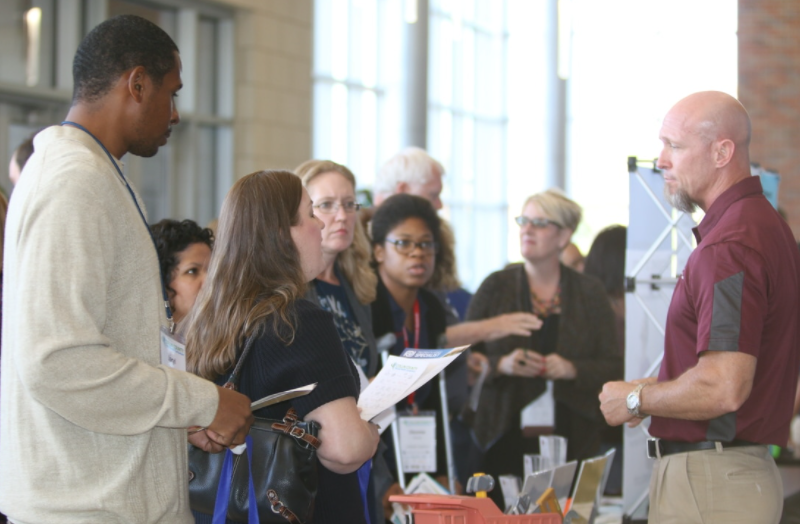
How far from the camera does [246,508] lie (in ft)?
5.68

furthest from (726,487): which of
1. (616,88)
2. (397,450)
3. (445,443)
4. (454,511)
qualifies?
(616,88)

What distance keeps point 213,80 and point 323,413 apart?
7.38 m

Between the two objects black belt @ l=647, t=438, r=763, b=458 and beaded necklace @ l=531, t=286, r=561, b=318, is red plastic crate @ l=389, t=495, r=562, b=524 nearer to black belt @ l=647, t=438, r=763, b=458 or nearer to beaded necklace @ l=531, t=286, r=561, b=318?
black belt @ l=647, t=438, r=763, b=458


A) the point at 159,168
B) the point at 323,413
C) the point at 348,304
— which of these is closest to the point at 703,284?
the point at 323,413

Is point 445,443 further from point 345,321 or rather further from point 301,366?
point 301,366

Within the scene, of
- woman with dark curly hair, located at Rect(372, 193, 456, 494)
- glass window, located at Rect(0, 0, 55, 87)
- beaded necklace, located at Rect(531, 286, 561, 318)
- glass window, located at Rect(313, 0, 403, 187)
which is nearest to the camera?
woman with dark curly hair, located at Rect(372, 193, 456, 494)

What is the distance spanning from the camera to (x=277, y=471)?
1.71 m

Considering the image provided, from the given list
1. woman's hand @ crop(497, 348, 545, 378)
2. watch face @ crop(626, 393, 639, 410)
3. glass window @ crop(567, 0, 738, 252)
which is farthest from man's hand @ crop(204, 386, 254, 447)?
glass window @ crop(567, 0, 738, 252)

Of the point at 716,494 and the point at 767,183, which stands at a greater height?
the point at 767,183

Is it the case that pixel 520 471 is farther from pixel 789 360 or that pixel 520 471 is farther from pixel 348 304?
pixel 789 360

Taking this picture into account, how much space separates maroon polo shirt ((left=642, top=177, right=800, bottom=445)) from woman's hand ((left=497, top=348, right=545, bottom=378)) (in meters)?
1.61

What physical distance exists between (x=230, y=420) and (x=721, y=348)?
3.66ft

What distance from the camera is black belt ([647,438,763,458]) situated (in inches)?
80.9

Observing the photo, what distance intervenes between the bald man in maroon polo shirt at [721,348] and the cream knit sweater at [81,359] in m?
1.14
